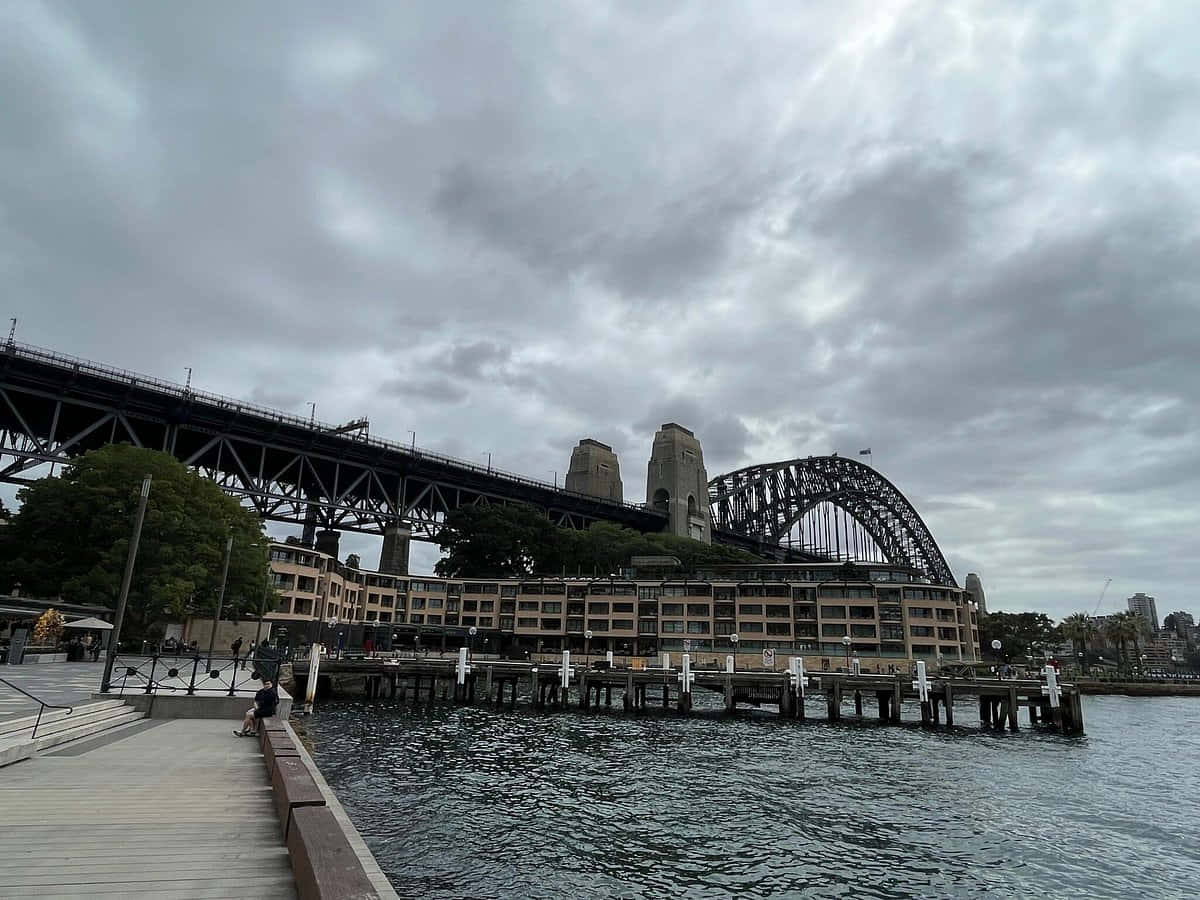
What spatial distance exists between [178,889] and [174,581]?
5969 centimetres

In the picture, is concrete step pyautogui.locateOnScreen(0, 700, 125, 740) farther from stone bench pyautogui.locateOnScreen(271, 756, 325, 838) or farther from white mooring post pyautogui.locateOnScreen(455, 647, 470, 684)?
white mooring post pyautogui.locateOnScreen(455, 647, 470, 684)

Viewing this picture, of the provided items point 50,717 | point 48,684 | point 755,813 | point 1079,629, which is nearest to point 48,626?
point 48,684

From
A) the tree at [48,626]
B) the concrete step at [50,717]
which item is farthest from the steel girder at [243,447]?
the concrete step at [50,717]

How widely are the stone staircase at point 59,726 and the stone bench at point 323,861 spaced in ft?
34.5

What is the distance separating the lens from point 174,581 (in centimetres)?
6078

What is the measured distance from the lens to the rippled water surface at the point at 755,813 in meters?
20.3

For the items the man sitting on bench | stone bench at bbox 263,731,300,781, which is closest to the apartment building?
the man sitting on bench

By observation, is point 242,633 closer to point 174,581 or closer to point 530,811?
point 174,581

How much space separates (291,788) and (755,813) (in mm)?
20402

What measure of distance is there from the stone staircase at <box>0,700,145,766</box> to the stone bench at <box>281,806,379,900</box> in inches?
415

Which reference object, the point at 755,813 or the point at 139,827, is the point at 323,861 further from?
the point at 755,813

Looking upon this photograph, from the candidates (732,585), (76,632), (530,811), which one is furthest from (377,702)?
(732,585)

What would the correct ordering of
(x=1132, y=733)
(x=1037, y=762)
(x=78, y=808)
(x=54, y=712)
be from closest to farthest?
(x=78, y=808), (x=54, y=712), (x=1037, y=762), (x=1132, y=733)

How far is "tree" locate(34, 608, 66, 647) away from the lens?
154ft
